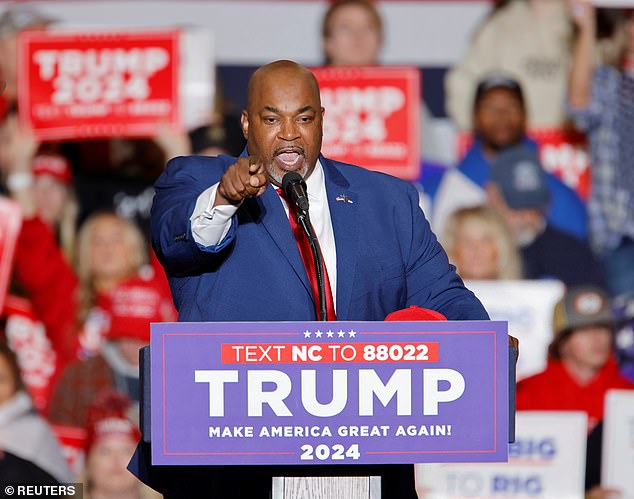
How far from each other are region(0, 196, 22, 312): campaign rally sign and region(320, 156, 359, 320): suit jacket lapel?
382 cm

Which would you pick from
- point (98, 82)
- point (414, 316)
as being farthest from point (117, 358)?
point (414, 316)

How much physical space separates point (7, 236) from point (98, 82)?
90 centimetres

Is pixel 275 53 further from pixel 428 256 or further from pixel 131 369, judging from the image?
pixel 428 256

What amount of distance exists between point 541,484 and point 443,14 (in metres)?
2.46

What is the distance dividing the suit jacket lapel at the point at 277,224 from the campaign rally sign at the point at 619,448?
3637 millimetres

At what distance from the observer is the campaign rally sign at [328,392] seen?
223cm

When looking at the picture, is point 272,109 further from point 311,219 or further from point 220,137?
point 220,137

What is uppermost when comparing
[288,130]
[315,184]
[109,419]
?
[288,130]

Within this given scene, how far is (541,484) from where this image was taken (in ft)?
19.1

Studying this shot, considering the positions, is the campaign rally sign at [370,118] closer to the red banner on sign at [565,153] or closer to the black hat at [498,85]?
the black hat at [498,85]

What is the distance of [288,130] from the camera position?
253cm

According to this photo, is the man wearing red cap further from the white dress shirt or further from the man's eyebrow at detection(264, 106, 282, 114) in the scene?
the man's eyebrow at detection(264, 106, 282, 114)

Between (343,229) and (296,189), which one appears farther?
(343,229)

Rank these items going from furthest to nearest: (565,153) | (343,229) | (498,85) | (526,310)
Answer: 1. (565,153)
2. (498,85)
3. (526,310)
4. (343,229)
